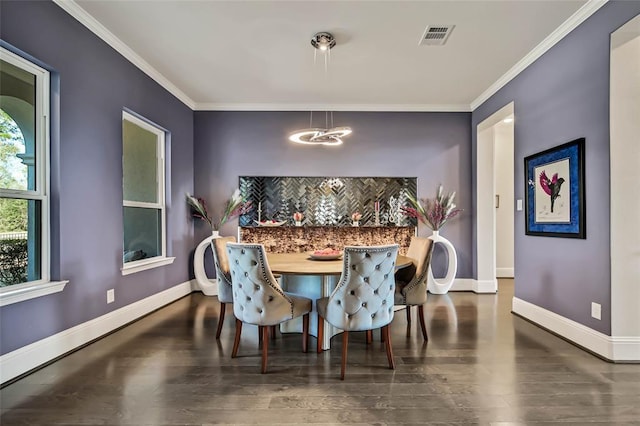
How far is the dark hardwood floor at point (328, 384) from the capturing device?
186cm

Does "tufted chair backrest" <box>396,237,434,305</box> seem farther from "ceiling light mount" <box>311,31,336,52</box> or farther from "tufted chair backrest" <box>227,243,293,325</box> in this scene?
"ceiling light mount" <box>311,31,336,52</box>

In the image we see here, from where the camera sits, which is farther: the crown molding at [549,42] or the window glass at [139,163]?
the window glass at [139,163]

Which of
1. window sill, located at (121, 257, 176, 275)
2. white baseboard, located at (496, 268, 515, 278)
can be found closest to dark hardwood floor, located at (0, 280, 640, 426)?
window sill, located at (121, 257, 176, 275)

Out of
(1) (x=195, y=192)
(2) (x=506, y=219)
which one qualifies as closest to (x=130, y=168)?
(1) (x=195, y=192)

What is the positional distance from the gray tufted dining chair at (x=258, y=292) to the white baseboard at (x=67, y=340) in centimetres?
140

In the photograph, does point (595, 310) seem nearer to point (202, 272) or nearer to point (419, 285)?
point (419, 285)

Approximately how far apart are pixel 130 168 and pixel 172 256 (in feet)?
4.31

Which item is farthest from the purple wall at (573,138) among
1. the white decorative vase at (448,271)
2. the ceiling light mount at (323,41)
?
the ceiling light mount at (323,41)

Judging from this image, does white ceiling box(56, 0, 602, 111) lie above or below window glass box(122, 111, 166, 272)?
above

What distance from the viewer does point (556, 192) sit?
10.5 ft

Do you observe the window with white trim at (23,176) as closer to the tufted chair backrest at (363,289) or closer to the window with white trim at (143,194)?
the window with white trim at (143,194)

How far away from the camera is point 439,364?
2.51 m

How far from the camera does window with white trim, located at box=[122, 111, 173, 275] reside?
3648mm

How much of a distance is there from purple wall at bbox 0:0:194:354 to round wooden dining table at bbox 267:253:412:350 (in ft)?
5.10
